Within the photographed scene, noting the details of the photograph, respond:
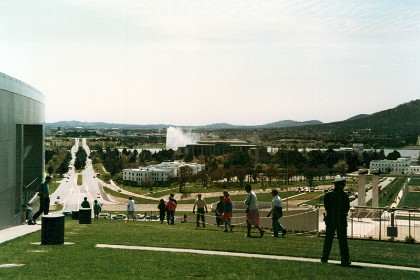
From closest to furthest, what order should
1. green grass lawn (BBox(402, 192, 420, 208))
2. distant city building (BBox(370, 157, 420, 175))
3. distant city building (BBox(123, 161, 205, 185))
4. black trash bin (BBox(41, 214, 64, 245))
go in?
black trash bin (BBox(41, 214, 64, 245)) < green grass lawn (BBox(402, 192, 420, 208)) < distant city building (BBox(123, 161, 205, 185)) < distant city building (BBox(370, 157, 420, 175))

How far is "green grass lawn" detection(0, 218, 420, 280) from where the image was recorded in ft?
34.4

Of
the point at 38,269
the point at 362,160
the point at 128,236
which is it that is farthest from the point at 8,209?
the point at 362,160

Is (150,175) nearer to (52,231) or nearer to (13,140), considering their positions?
(13,140)

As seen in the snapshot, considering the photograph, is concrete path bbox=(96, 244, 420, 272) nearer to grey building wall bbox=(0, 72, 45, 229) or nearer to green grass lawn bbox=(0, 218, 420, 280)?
green grass lawn bbox=(0, 218, 420, 280)

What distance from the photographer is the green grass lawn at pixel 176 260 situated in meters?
10.5

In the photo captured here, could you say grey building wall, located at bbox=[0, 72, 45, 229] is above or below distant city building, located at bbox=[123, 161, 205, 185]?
above

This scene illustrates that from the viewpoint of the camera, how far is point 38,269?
10453 mm

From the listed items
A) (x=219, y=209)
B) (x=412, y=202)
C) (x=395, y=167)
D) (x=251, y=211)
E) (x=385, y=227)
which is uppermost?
(x=251, y=211)

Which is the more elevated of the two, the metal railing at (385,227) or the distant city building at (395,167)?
the metal railing at (385,227)

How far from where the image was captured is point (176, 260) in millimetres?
12031

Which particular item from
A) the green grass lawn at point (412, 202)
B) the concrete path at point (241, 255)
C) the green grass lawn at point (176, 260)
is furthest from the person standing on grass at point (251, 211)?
the green grass lawn at point (412, 202)

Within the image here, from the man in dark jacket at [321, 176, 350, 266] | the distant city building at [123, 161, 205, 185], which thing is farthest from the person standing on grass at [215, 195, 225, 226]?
the distant city building at [123, 161, 205, 185]

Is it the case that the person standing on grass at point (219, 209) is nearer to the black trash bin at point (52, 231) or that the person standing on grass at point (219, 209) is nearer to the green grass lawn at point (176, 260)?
the green grass lawn at point (176, 260)

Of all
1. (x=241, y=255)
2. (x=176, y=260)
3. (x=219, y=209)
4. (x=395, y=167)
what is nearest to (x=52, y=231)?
(x=176, y=260)
